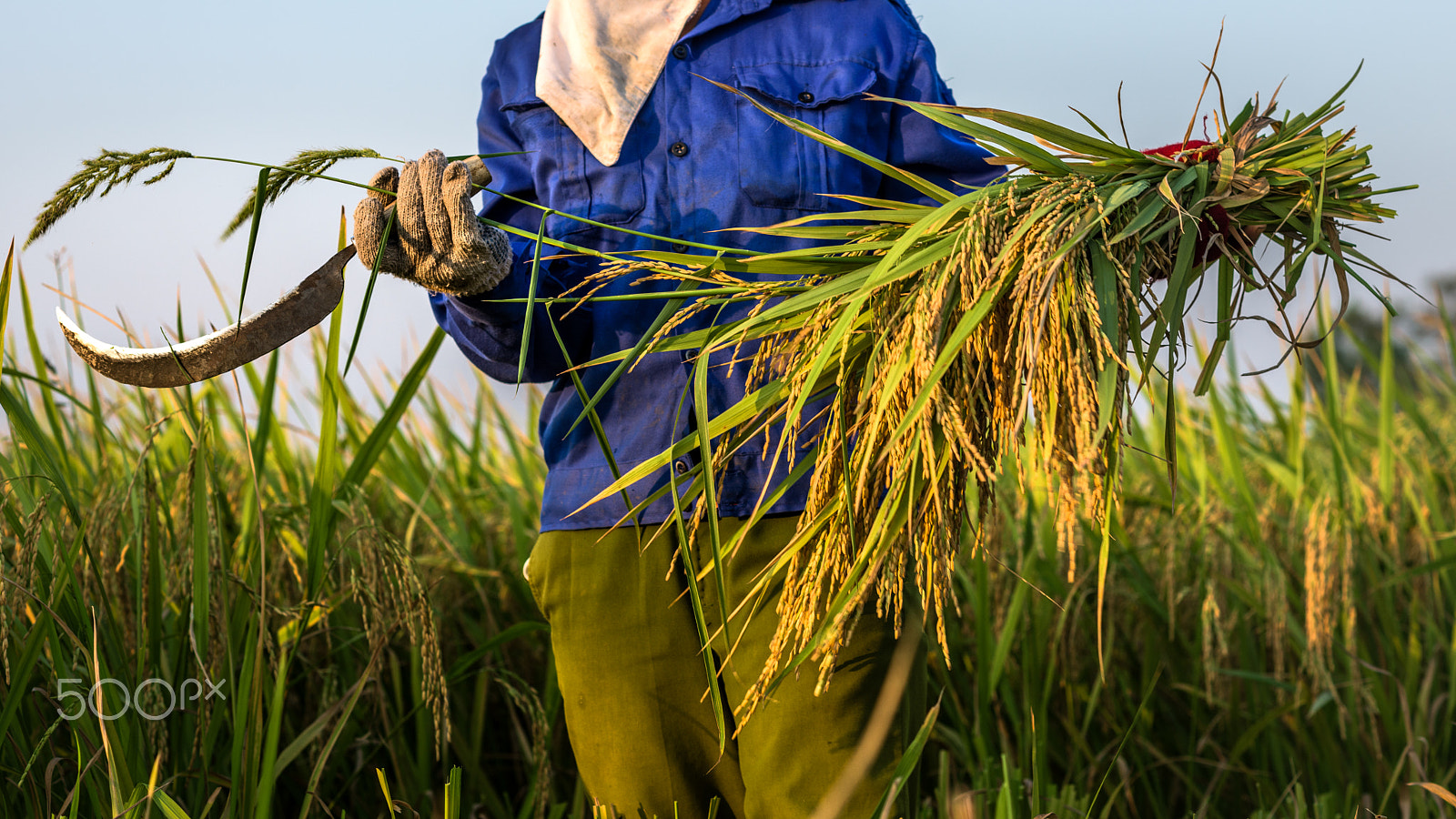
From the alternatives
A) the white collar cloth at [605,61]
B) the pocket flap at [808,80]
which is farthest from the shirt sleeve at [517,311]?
the pocket flap at [808,80]

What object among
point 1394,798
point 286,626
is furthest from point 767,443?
point 1394,798

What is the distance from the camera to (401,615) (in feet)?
5.34

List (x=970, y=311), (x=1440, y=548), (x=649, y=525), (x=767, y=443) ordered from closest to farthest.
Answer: (x=970, y=311), (x=767, y=443), (x=649, y=525), (x=1440, y=548)

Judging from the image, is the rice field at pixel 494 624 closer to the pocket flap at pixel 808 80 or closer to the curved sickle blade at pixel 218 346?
the curved sickle blade at pixel 218 346

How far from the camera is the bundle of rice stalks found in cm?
104

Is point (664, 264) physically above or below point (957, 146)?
below

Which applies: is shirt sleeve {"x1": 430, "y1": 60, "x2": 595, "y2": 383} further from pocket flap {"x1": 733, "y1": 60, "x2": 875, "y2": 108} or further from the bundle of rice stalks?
Answer: pocket flap {"x1": 733, "y1": 60, "x2": 875, "y2": 108}

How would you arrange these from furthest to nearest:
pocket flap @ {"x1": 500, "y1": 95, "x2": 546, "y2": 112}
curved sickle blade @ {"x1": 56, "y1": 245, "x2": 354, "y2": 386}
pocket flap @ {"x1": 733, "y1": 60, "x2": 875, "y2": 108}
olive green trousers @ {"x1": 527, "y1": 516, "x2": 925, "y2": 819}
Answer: pocket flap @ {"x1": 500, "y1": 95, "x2": 546, "y2": 112} → pocket flap @ {"x1": 733, "y1": 60, "x2": 875, "y2": 108} → olive green trousers @ {"x1": 527, "y1": 516, "x2": 925, "y2": 819} → curved sickle blade @ {"x1": 56, "y1": 245, "x2": 354, "y2": 386}

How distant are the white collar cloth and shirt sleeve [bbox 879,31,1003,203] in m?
0.36

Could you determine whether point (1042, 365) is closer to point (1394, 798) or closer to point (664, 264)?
point (664, 264)

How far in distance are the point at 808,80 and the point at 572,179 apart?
39 centimetres

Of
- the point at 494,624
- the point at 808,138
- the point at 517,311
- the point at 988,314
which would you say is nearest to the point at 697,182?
the point at 808,138

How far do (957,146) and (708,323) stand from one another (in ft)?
1.46

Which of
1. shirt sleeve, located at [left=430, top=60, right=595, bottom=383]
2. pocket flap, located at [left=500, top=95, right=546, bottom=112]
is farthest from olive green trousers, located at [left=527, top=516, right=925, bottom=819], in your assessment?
pocket flap, located at [left=500, top=95, right=546, bottom=112]
